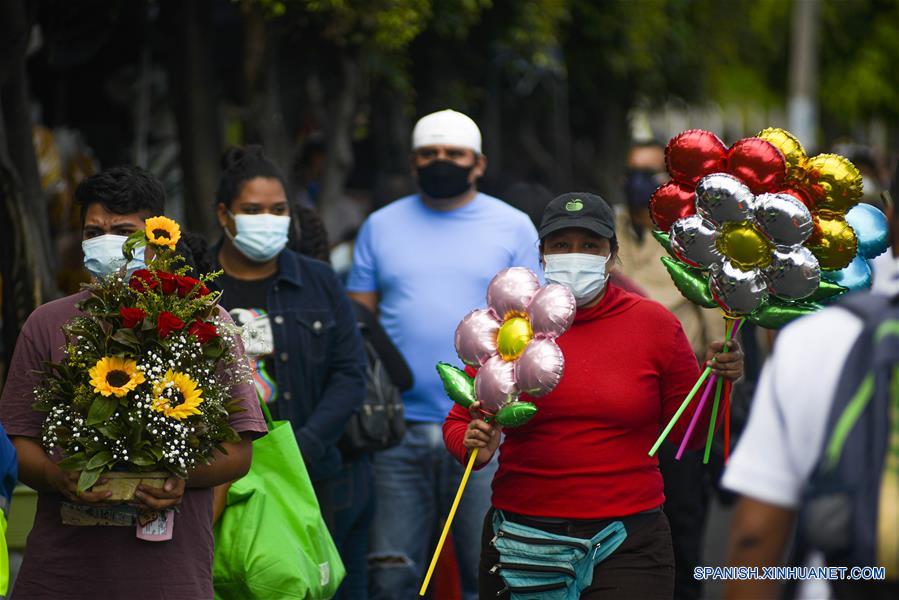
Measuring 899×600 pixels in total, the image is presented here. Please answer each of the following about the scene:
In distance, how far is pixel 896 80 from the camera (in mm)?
31531

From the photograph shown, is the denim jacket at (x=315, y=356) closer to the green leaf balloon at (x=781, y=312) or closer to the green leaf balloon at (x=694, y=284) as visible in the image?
the green leaf balloon at (x=694, y=284)

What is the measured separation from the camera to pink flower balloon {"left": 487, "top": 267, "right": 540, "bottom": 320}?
4.93m

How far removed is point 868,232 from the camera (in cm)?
559

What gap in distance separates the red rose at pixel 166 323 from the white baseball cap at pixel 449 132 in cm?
303

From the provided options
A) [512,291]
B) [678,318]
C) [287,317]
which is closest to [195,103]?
[678,318]

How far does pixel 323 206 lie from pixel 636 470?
6642 mm

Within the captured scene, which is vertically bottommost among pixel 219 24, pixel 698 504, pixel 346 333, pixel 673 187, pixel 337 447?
pixel 698 504

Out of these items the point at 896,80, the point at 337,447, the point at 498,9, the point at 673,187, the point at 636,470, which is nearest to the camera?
the point at 636,470

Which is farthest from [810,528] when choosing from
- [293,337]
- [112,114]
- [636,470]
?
[112,114]

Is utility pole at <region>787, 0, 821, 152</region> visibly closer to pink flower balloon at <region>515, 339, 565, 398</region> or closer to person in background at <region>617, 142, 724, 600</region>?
person in background at <region>617, 142, 724, 600</region>

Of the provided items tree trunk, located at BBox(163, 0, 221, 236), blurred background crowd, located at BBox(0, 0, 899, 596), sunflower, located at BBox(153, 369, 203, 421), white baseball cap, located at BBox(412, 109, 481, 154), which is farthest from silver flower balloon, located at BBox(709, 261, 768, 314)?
tree trunk, located at BBox(163, 0, 221, 236)

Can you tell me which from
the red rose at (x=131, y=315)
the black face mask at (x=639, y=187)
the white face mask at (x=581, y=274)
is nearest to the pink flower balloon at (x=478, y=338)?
the white face mask at (x=581, y=274)

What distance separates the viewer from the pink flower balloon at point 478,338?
196 inches

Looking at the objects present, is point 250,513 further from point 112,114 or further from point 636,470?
point 112,114
